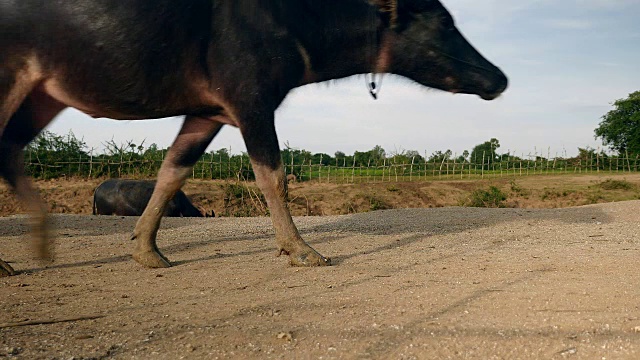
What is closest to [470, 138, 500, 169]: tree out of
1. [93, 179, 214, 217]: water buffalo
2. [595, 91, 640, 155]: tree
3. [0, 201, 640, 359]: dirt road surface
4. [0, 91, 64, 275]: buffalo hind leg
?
[595, 91, 640, 155]: tree

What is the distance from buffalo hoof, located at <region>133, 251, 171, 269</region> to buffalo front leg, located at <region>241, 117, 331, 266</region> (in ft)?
3.12

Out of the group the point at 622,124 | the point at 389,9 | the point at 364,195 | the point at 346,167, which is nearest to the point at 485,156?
the point at 346,167

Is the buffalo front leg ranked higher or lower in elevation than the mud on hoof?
higher

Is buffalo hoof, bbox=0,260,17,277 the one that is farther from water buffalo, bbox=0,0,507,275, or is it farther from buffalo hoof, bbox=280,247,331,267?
buffalo hoof, bbox=280,247,331,267

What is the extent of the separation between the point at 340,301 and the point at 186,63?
207 cm

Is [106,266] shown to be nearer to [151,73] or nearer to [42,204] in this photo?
[42,204]

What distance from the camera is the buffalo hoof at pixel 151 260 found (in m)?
5.34

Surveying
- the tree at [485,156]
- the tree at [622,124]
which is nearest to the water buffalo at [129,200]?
the tree at [485,156]

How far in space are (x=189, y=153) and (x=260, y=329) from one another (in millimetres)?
2602

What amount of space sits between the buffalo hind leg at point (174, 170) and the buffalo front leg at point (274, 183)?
67 cm

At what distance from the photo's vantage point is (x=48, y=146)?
20344 mm

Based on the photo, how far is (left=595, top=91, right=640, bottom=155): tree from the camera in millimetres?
40156

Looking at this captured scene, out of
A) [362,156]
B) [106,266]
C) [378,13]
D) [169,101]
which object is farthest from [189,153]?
[362,156]

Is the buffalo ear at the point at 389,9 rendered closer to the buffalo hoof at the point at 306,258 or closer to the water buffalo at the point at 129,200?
the buffalo hoof at the point at 306,258
